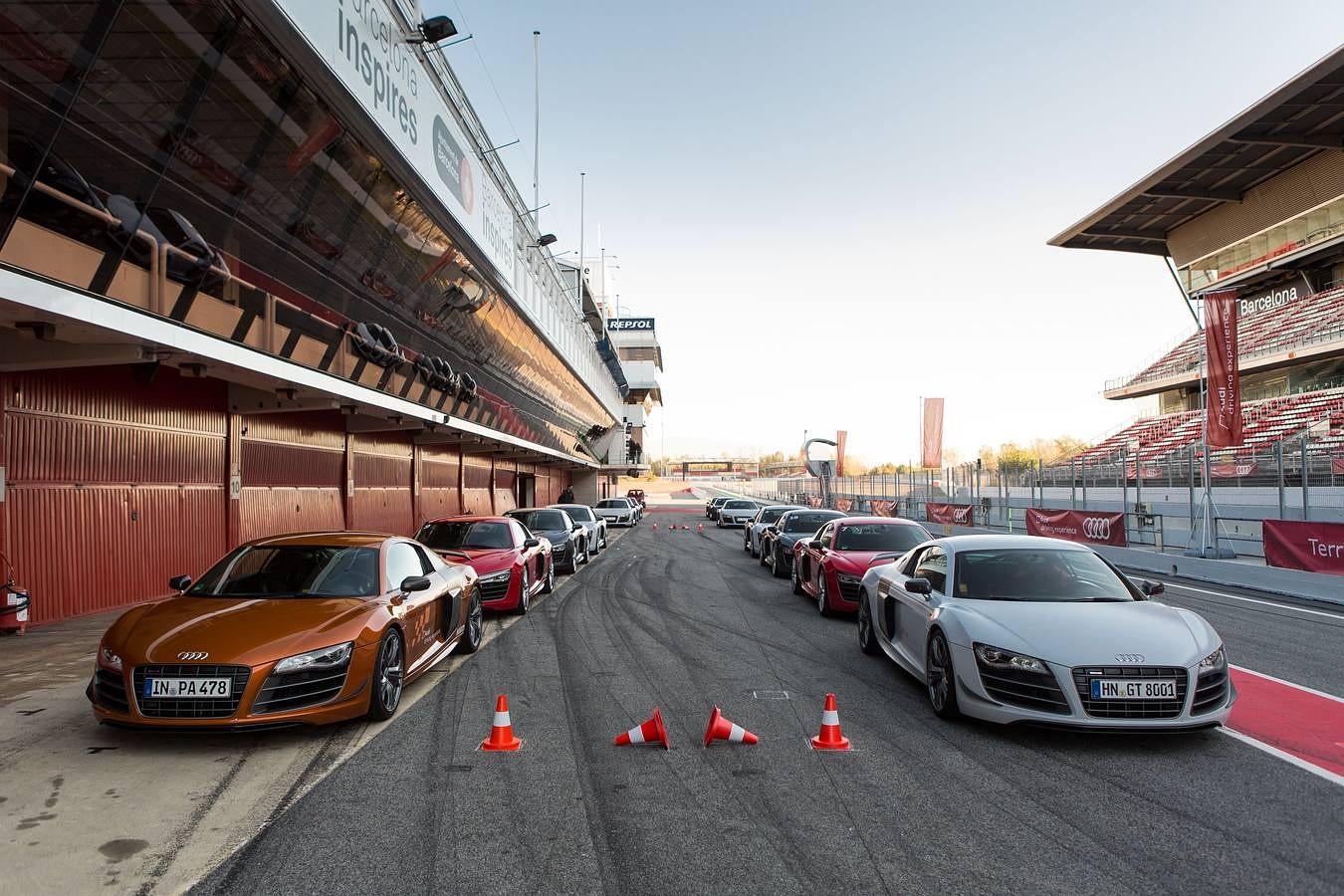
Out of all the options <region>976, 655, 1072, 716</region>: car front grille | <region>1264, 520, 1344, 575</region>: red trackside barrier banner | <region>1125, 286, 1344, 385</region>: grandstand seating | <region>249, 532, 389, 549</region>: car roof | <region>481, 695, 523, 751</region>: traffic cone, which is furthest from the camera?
<region>1125, 286, 1344, 385</region>: grandstand seating

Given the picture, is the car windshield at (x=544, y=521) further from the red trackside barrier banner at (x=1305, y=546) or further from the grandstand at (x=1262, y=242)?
the grandstand at (x=1262, y=242)

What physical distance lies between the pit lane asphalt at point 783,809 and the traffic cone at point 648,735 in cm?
8

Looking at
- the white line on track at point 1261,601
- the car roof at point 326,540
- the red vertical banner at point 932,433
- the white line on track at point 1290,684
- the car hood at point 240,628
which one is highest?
the red vertical banner at point 932,433

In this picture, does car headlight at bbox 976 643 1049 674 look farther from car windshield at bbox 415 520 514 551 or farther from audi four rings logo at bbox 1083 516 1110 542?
audi four rings logo at bbox 1083 516 1110 542

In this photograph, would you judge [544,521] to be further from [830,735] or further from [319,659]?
[830,735]

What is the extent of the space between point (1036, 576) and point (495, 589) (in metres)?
6.92

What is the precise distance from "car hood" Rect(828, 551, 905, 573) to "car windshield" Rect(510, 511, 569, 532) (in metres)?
7.53

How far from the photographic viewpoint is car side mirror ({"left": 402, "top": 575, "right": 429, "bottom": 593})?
667cm

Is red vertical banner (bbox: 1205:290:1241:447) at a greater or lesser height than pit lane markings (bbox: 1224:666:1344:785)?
greater

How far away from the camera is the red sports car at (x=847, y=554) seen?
10.7 metres

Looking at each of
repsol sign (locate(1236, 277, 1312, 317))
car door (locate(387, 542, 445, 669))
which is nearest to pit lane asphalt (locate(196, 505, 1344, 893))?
car door (locate(387, 542, 445, 669))

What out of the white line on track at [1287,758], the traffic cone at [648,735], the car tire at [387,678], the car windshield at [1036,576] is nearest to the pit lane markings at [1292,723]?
the white line on track at [1287,758]

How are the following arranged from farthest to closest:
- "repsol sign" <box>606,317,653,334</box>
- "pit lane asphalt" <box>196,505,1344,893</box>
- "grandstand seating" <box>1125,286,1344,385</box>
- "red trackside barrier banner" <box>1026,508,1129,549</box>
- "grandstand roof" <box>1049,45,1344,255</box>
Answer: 1. "repsol sign" <box>606,317,653,334</box>
2. "grandstand seating" <box>1125,286,1344,385</box>
3. "grandstand roof" <box>1049,45,1344,255</box>
4. "red trackside barrier banner" <box>1026,508,1129,549</box>
5. "pit lane asphalt" <box>196,505,1344,893</box>

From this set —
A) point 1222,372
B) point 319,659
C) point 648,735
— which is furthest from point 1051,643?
point 1222,372
